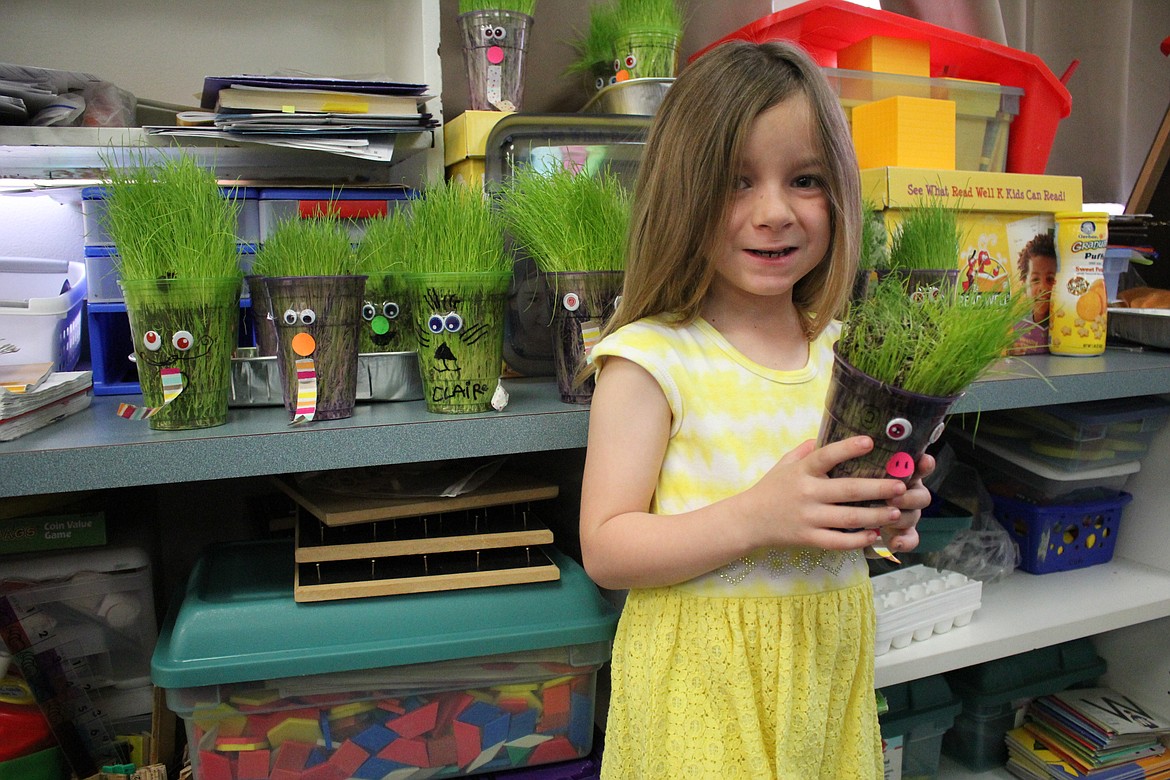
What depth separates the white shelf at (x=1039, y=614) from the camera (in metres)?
1.06

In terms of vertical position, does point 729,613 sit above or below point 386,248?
below

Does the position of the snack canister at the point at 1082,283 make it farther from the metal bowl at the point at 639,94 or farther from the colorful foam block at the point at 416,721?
the colorful foam block at the point at 416,721

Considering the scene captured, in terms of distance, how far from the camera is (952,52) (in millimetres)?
1397

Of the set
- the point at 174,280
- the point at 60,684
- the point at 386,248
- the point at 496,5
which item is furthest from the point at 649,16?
the point at 60,684

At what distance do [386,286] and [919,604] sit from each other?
0.73 m

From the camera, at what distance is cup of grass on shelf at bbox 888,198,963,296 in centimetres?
102

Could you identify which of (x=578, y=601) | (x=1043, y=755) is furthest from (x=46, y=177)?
(x=1043, y=755)

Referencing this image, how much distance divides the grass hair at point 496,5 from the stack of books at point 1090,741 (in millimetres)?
1292

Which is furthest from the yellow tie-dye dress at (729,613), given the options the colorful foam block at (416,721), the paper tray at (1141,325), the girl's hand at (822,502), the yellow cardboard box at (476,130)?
the paper tray at (1141,325)

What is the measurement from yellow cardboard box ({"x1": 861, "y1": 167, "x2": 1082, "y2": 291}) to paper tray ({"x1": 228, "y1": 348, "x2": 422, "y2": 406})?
643 mm

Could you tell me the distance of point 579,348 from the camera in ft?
3.01

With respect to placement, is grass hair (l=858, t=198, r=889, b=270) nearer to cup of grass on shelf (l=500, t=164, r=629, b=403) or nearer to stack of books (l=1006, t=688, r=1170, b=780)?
cup of grass on shelf (l=500, t=164, r=629, b=403)

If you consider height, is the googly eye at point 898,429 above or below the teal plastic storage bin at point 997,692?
above

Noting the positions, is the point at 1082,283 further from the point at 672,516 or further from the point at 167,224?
the point at 167,224
